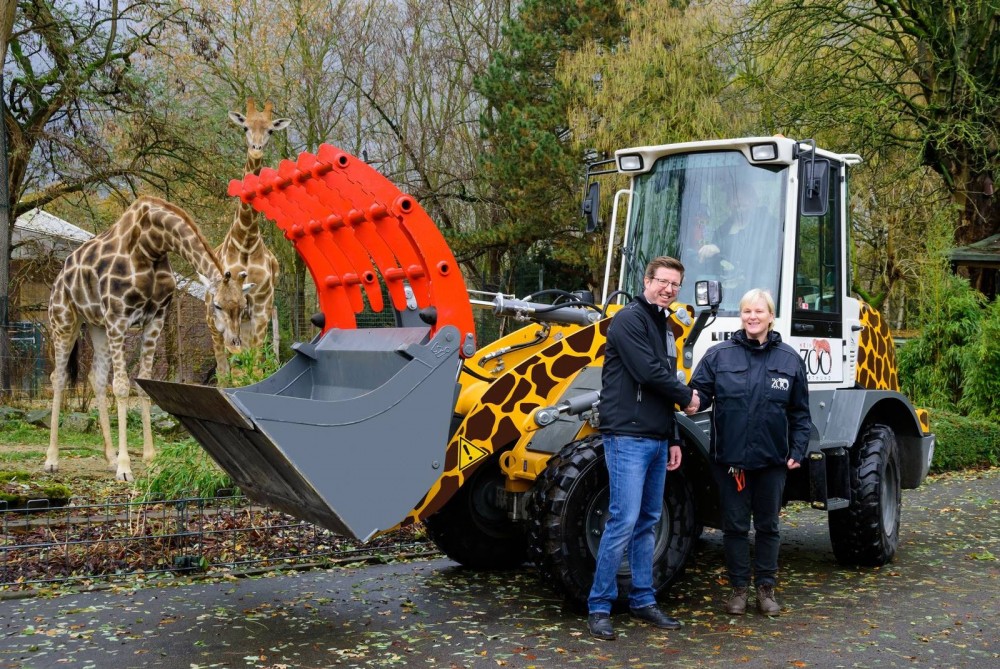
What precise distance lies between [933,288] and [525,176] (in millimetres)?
11032

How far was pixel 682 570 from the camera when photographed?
6.54m

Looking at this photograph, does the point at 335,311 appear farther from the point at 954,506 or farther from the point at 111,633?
the point at 954,506

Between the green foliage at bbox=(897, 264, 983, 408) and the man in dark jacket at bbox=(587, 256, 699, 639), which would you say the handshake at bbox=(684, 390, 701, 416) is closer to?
the man in dark jacket at bbox=(587, 256, 699, 639)

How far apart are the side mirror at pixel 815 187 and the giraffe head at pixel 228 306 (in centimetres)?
593

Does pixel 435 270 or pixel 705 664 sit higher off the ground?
pixel 435 270

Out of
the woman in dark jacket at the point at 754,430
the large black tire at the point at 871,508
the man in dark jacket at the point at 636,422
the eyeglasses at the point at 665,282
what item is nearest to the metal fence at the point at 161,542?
the man in dark jacket at the point at 636,422

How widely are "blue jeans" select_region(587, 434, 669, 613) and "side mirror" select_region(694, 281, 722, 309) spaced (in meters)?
1.04

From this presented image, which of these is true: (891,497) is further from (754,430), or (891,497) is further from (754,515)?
(754,430)

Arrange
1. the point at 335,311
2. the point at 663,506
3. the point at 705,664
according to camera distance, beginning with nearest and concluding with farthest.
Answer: the point at 705,664 → the point at 663,506 → the point at 335,311

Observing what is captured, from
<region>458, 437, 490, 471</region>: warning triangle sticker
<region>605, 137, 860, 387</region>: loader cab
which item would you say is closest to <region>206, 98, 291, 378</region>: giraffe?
<region>605, 137, 860, 387</region>: loader cab

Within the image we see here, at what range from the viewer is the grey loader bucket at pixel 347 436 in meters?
5.33

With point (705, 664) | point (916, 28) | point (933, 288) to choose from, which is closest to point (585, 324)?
point (705, 664)

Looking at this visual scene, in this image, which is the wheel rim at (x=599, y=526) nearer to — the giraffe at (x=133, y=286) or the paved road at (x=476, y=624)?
the paved road at (x=476, y=624)

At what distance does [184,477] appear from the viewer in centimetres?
866
